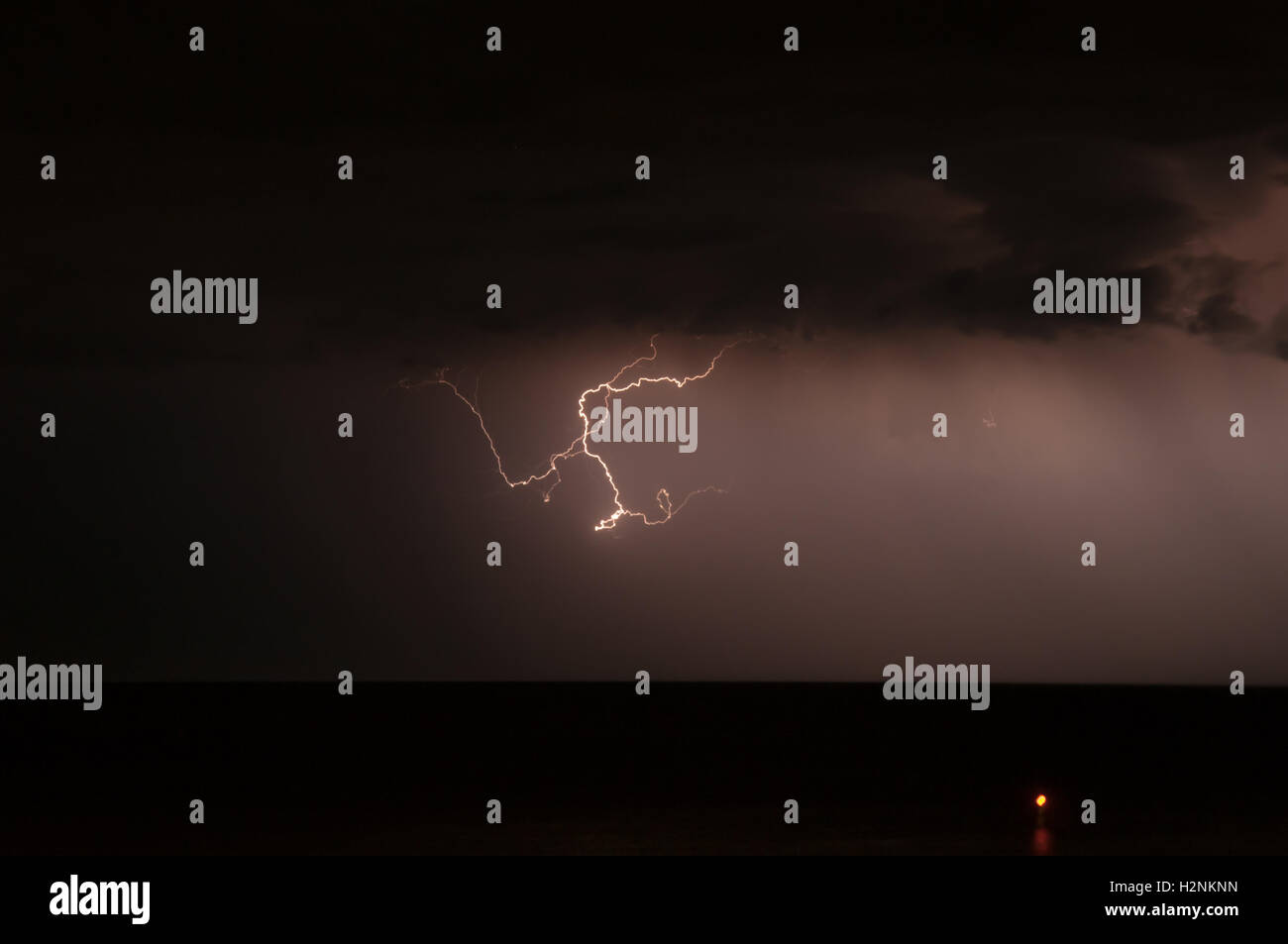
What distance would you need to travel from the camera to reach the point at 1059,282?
8.88m

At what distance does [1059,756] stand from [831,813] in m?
3.37

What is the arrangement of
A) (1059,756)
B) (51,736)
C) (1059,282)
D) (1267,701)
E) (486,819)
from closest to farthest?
(486,819), (1059,282), (1059,756), (51,736), (1267,701)

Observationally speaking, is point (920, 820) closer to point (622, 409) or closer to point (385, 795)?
point (385, 795)

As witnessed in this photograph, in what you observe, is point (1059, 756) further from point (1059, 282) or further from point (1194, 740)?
point (1059, 282)

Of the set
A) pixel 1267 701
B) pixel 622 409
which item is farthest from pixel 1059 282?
pixel 1267 701

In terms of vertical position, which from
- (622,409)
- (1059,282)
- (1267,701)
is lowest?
(1267,701)
